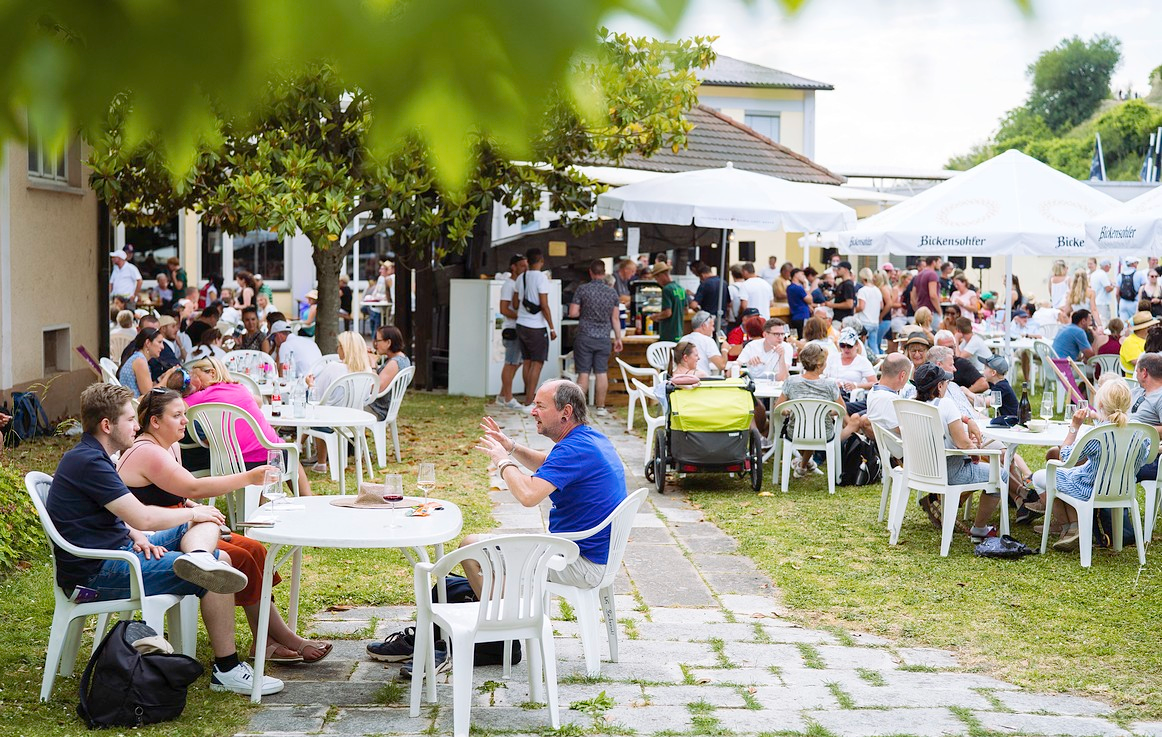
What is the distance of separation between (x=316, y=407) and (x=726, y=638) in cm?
470

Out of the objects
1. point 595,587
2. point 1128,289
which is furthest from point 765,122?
point 595,587

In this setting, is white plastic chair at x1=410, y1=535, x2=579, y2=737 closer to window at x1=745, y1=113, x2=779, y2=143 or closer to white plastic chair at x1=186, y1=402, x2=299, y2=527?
white plastic chair at x1=186, y1=402, x2=299, y2=527

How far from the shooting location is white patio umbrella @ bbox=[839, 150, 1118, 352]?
1090 cm

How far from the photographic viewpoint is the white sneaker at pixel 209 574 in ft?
15.5

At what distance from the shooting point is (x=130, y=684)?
452 centimetres

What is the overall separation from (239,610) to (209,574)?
1.78 meters

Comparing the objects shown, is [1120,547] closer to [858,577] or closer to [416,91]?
[858,577]

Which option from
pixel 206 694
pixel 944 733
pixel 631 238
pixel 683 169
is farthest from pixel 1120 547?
pixel 683 169

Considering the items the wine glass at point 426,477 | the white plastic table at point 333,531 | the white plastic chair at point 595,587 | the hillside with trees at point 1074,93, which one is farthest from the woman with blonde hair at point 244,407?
the hillside with trees at point 1074,93

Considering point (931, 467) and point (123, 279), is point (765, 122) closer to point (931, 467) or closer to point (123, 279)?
point (123, 279)

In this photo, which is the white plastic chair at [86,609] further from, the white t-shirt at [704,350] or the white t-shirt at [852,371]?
the white t-shirt at [704,350]

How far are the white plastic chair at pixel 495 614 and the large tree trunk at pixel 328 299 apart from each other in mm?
8644

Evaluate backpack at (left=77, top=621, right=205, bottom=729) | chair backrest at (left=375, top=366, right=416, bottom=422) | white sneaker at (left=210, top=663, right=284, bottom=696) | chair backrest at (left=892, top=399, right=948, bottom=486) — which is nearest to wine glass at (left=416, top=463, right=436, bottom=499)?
white sneaker at (left=210, top=663, right=284, bottom=696)

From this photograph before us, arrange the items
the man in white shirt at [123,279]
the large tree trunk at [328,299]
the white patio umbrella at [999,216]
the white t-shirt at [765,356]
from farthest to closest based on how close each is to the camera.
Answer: the man in white shirt at [123,279] < the large tree trunk at [328,299] < the white t-shirt at [765,356] < the white patio umbrella at [999,216]
